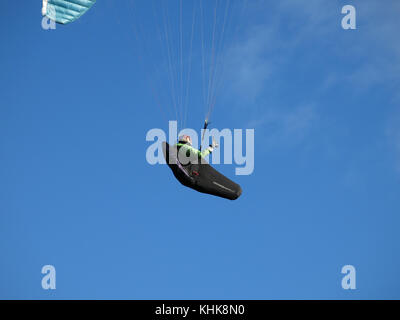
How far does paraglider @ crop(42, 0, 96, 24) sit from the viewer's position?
17.1 meters

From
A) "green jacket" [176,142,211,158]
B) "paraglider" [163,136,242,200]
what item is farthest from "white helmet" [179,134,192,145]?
"green jacket" [176,142,211,158]

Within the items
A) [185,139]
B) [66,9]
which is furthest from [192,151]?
[66,9]

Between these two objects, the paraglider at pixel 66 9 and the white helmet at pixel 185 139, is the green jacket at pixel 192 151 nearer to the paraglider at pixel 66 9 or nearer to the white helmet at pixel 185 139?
the white helmet at pixel 185 139

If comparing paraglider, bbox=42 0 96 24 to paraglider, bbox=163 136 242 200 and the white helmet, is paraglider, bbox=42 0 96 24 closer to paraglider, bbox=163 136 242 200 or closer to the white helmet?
the white helmet

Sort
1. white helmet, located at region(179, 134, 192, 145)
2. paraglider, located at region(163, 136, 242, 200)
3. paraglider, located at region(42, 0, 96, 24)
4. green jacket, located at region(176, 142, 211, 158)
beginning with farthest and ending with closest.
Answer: paraglider, located at region(42, 0, 96, 24) < white helmet, located at region(179, 134, 192, 145) < green jacket, located at region(176, 142, 211, 158) < paraglider, located at region(163, 136, 242, 200)

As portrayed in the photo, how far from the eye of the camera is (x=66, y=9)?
17438 millimetres

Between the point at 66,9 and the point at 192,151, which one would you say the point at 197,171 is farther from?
the point at 66,9

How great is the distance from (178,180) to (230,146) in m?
2.46

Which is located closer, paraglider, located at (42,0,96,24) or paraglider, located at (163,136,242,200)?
paraglider, located at (163,136,242,200)
